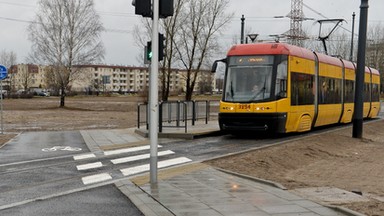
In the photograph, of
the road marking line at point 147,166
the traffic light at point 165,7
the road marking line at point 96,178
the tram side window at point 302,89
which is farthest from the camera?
the tram side window at point 302,89

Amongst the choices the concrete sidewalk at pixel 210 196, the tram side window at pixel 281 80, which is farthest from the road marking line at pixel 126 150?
the tram side window at pixel 281 80

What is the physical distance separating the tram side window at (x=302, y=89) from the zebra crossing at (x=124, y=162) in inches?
242

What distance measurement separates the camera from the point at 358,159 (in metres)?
14.1

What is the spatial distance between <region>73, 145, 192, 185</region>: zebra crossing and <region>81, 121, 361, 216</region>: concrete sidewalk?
74 centimetres

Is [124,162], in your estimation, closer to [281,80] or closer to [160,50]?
[160,50]

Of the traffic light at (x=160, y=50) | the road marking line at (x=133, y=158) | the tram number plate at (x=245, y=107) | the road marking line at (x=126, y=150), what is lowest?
the road marking line at (x=126, y=150)

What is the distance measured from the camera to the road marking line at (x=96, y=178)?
9.59 meters

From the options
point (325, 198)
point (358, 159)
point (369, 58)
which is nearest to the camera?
point (325, 198)

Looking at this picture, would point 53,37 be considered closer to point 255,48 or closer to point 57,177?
point 255,48

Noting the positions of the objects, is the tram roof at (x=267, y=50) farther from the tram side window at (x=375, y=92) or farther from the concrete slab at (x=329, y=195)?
the tram side window at (x=375, y=92)

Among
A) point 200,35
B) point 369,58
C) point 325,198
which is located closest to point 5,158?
point 325,198

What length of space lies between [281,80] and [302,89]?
5.74 ft

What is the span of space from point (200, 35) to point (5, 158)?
38.7 metres

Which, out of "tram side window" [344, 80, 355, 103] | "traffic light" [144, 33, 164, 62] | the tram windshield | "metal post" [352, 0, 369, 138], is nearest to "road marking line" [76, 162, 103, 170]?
"traffic light" [144, 33, 164, 62]
